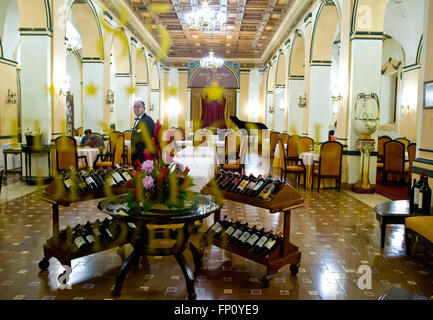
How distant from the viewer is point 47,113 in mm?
7863

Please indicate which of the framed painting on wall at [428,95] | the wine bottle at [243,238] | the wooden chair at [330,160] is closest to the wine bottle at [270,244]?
the wine bottle at [243,238]

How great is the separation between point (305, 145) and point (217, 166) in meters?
2.60

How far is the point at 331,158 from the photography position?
7.78 meters

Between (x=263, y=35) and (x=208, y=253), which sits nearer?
(x=208, y=253)

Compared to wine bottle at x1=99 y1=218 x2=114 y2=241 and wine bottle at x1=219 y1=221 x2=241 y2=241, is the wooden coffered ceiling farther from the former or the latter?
wine bottle at x1=219 y1=221 x2=241 y2=241

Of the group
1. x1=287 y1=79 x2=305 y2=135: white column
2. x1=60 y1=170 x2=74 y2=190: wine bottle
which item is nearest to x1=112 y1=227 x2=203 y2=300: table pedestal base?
x1=60 y1=170 x2=74 y2=190: wine bottle

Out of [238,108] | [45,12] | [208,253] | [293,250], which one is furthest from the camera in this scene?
[238,108]

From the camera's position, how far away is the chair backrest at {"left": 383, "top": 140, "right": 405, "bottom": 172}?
342 inches

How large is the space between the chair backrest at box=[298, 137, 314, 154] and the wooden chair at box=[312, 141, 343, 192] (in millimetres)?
1655

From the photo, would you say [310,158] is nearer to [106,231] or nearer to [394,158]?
[394,158]

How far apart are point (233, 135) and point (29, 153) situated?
15.1ft
